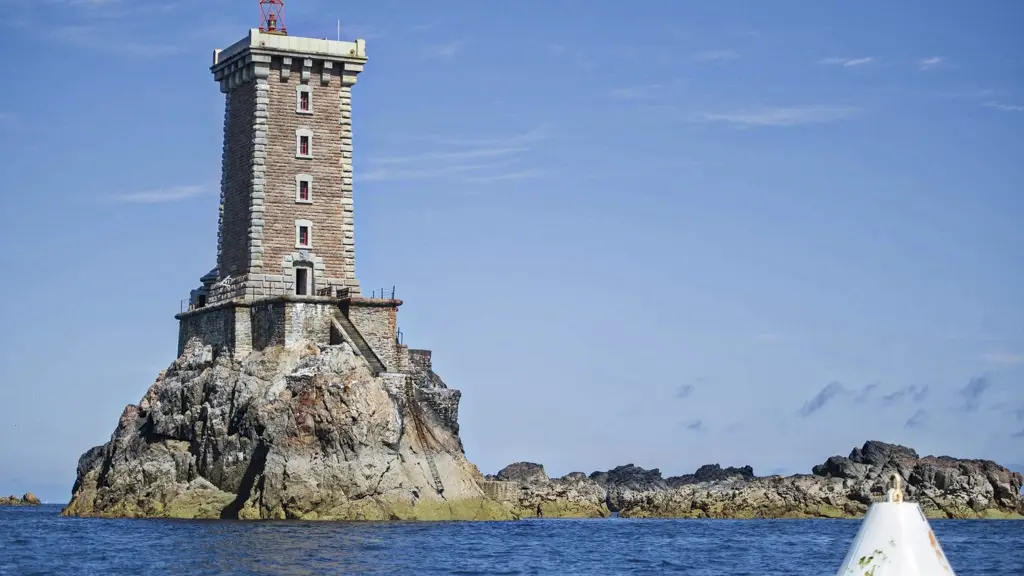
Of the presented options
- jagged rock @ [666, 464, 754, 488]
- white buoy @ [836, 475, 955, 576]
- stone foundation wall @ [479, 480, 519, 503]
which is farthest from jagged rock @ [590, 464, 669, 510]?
white buoy @ [836, 475, 955, 576]

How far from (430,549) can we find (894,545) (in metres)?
37.4

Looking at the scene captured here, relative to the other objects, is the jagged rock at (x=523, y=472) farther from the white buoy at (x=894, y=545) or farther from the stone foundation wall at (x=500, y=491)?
the white buoy at (x=894, y=545)

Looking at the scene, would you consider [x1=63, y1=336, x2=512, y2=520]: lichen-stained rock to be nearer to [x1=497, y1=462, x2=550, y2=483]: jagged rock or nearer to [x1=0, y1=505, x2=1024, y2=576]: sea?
[x1=0, y1=505, x2=1024, y2=576]: sea

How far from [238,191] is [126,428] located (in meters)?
12.3

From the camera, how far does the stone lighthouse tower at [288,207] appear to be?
65.8 metres

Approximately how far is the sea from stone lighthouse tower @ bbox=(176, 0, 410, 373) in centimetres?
1053

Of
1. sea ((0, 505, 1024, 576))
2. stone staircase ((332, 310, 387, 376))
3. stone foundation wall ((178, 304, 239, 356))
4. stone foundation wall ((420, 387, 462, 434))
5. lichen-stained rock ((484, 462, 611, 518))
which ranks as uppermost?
stone foundation wall ((178, 304, 239, 356))

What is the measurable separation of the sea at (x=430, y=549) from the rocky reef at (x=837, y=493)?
15493mm

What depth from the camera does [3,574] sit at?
40281 mm

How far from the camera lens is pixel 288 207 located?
67.6 meters

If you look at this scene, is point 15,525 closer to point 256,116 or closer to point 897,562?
point 256,116

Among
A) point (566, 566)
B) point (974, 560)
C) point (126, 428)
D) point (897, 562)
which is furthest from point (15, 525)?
point (897, 562)

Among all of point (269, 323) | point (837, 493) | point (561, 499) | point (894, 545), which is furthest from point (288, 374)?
point (894, 545)

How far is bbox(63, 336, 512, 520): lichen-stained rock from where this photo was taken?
59.1 m
